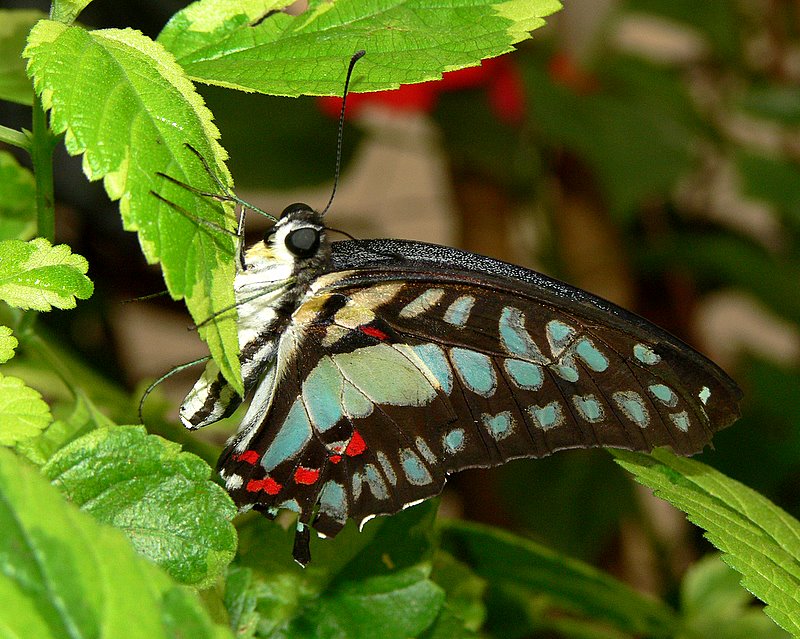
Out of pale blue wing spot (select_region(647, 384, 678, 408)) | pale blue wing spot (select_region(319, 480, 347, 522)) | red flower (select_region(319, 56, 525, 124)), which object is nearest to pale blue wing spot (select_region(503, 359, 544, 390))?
pale blue wing spot (select_region(647, 384, 678, 408))

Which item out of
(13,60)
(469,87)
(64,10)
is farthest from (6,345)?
(469,87)

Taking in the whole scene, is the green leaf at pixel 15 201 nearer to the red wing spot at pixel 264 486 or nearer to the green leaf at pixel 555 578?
the red wing spot at pixel 264 486

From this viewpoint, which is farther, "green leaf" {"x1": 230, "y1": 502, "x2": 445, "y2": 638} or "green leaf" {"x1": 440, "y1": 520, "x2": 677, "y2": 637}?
"green leaf" {"x1": 440, "y1": 520, "x2": 677, "y2": 637}

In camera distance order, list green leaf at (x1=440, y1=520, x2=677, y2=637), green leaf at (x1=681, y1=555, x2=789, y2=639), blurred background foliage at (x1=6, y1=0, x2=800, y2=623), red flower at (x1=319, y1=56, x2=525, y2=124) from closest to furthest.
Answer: green leaf at (x1=440, y1=520, x2=677, y2=637) → green leaf at (x1=681, y1=555, x2=789, y2=639) → red flower at (x1=319, y1=56, x2=525, y2=124) → blurred background foliage at (x1=6, y1=0, x2=800, y2=623)

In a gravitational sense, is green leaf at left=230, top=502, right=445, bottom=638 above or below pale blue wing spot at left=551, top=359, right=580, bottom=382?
below

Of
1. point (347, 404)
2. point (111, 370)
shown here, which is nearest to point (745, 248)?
point (111, 370)

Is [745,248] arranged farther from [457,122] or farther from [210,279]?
[210,279]

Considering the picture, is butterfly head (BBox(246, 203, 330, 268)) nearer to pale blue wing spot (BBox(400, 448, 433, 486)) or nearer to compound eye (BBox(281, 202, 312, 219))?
compound eye (BBox(281, 202, 312, 219))
